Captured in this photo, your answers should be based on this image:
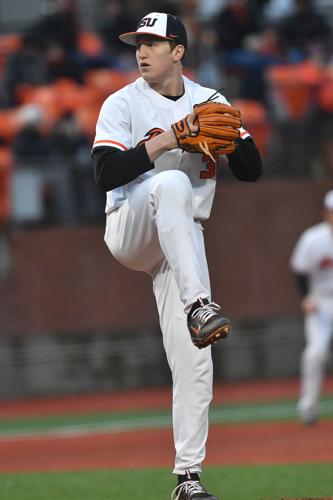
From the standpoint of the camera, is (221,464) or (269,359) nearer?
(221,464)

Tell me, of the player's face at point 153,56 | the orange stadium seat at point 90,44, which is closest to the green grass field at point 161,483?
the player's face at point 153,56

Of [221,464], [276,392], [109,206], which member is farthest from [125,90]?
[276,392]

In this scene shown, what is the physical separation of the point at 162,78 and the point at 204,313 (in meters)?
1.23

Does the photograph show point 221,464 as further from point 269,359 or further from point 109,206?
point 269,359

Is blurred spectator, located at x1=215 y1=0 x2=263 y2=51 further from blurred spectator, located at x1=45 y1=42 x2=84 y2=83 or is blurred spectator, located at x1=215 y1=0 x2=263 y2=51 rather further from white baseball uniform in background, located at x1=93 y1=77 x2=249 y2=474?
white baseball uniform in background, located at x1=93 y1=77 x2=249 y2=474

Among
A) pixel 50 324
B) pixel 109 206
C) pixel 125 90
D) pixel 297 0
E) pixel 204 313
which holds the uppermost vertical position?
pixel 297 0

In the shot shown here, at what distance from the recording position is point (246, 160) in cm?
573

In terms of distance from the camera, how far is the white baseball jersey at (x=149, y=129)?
5.53 m

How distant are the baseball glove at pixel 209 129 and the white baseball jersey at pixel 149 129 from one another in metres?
0.23

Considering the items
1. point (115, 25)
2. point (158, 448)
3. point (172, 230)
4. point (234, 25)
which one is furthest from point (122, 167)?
point (234, 25)

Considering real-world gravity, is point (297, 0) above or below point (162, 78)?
above

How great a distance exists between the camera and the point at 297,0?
49.5ft

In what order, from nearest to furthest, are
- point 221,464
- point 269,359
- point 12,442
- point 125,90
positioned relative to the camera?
point 125,90 → point 221,464 → point 12,442 → point 269,359

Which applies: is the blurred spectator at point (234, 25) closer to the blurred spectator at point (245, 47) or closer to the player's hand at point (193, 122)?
the blurred spectator at point (245, 47)
